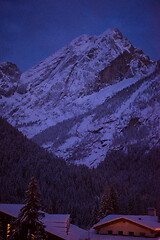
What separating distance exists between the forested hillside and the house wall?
47.8 metres

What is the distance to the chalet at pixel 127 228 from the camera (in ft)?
101

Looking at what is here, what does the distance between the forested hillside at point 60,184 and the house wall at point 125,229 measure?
1883 inches

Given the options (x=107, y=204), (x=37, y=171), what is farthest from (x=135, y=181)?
(x=107, y=204)

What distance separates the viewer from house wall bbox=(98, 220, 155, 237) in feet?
102

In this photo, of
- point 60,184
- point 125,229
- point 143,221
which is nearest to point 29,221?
point 125,229

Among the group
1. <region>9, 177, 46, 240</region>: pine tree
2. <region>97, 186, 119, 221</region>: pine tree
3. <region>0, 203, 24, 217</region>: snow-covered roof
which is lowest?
<region>9, 177, 46, 240</region>: pine tree

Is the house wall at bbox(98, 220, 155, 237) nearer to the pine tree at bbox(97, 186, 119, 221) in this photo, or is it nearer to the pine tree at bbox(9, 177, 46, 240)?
the pine tree at bbox(9, 177, 46, 240)

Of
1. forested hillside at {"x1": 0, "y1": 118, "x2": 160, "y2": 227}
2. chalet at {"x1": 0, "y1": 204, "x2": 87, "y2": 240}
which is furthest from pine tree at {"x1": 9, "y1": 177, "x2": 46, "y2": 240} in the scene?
forested hillside at {"x1": 0, "y1": 118, "x2": 160, "y2": 227}

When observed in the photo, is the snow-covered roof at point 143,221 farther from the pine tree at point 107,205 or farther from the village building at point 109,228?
the pine tree at point 107,205

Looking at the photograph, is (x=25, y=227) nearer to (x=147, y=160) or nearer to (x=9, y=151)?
(x=9, y=151)

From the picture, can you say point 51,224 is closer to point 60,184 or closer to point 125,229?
point 125,229

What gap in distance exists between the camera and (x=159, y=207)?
102312 millimetres

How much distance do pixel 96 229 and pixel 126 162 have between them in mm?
158415

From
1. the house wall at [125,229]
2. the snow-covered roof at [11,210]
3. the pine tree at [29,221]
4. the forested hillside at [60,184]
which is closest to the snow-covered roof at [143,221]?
the house wall at [125,229]
